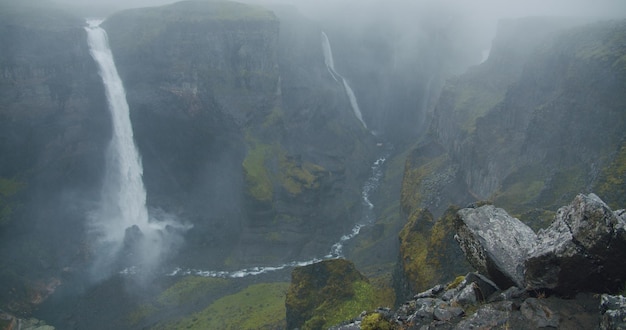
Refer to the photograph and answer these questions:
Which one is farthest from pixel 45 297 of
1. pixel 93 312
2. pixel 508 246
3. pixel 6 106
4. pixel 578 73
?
pixel 578 73

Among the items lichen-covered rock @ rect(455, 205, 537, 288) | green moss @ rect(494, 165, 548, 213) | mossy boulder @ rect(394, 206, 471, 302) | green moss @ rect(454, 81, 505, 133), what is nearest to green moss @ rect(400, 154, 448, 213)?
green moss @ rect(454, 81, 505, 133)

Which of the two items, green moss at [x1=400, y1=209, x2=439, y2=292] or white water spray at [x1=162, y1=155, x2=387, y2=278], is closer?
green moss at [x1=400, y1=209, x2=439, y2=292]

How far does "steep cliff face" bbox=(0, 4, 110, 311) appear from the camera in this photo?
211 ft

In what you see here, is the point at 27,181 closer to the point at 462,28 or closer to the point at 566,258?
the point at 566,258

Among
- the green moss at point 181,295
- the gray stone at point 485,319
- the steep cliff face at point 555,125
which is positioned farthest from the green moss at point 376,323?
the green moss at point 181,295

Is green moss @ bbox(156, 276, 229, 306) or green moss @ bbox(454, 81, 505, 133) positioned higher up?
green moss @ bbox(454, 81, 505, 133)

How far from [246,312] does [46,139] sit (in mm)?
44179

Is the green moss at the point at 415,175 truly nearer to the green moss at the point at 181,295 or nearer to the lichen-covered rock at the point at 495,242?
the green moss at the point at 181,295

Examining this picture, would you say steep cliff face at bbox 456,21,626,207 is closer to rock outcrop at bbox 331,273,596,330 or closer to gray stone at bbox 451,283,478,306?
rock outcrop at bbox 331,273,596,330

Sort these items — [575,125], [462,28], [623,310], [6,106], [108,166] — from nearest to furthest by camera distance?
[623,310], [575,125], [6,106], [108,166], [462,28]

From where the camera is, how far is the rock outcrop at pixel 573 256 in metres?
10.8

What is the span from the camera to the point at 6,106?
66.5 m

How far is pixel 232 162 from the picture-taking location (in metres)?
78.1

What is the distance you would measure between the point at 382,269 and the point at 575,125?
86.6 ft
